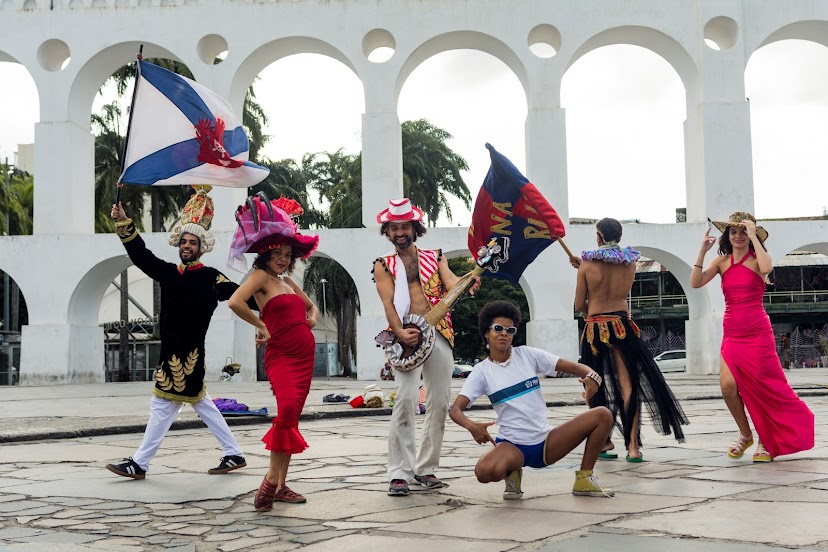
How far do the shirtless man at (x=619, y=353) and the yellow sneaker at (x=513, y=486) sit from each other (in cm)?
165

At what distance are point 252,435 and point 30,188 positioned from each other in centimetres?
3277

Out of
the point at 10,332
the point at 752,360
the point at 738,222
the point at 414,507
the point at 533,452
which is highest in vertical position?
the point at 738,222

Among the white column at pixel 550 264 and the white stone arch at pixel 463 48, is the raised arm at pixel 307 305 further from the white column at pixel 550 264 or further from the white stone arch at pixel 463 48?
the white stone arch at pixel 463 48

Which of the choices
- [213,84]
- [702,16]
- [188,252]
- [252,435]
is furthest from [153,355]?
[188,252]

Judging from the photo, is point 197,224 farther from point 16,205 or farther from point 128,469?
point 16,205

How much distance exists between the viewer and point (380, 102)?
23828mm

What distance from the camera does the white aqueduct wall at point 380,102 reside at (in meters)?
23.6

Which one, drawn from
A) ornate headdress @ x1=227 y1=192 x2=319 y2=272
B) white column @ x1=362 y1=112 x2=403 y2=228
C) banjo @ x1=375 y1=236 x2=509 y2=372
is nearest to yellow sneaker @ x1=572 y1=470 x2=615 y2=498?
banjo @ x1=375 y1=236 x2=509 y2=372

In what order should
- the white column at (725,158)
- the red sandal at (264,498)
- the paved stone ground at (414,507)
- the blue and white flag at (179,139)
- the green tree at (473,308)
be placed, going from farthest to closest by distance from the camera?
1. the green tree at (473,308)
2. the white column at (725,158)
3. the blue and white flag at (179,139)
4. the red sandal at (264,498)
5. the paved stone ground at (414,507)

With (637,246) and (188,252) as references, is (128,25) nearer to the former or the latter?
(637,246)

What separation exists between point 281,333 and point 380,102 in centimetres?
1894

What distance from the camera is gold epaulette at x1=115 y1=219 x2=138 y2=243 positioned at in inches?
252

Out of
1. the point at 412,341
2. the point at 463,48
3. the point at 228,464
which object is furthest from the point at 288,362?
the point at 463,48

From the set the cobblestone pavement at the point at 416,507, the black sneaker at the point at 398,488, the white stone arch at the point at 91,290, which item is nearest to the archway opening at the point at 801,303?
the white stone arch at the point at 91,290
